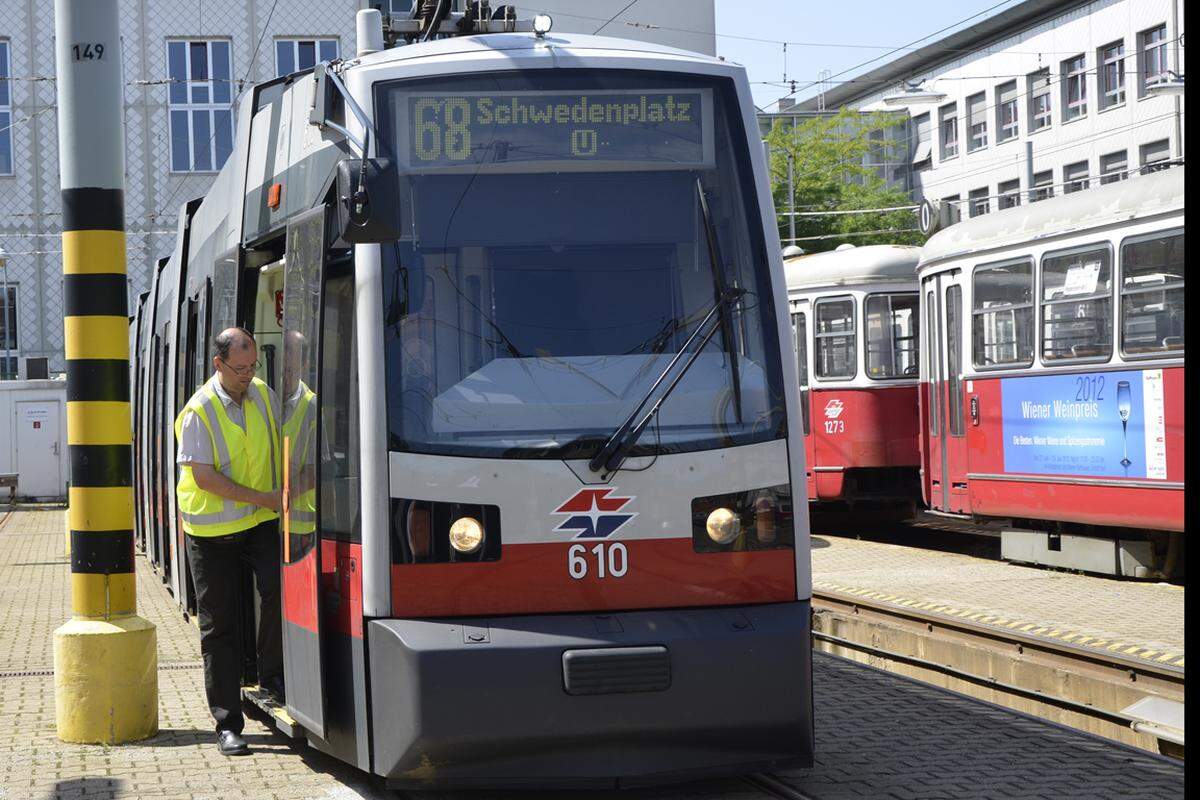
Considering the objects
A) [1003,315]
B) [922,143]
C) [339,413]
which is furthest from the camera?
[922,143]

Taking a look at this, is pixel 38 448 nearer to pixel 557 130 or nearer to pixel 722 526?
pixel 557 130

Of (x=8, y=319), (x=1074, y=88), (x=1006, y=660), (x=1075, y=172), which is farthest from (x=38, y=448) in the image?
(x=1074, y=88)

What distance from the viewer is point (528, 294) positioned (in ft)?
19.9

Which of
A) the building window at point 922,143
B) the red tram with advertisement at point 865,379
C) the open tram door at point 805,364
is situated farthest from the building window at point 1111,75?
the red tram with advertisement at point 865,379

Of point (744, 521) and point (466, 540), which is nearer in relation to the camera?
point (466, 540)

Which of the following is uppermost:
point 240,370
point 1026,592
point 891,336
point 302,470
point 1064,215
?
point 1064,215

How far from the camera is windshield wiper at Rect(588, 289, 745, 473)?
19.4ft

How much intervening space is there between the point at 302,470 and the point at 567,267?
137cm

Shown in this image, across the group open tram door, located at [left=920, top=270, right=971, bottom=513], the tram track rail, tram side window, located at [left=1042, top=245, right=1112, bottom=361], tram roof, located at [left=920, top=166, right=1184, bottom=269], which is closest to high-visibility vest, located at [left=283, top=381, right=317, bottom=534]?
the tram track rail

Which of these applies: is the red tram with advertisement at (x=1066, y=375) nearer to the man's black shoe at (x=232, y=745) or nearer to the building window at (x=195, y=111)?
the man's black shoe at (x=232, y=745)

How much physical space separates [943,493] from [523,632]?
36.4 feet

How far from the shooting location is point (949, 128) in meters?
50.7

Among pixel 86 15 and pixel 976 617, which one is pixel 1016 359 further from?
pixel 86 15

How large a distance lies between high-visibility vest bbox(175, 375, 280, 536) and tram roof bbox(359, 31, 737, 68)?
1670 millimetres
